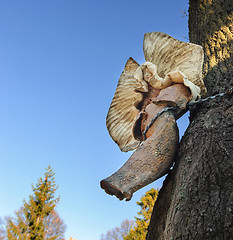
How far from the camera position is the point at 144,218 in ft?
31.0

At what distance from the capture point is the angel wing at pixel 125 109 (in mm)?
1689

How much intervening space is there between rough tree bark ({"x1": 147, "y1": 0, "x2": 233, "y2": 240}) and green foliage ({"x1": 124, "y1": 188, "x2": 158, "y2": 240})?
8.33 m

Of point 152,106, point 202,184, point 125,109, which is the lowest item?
point 202,184

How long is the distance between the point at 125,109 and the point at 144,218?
856 cm

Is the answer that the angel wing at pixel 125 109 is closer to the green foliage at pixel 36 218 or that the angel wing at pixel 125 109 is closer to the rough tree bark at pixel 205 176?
the rough tree bark at pixel 205 176

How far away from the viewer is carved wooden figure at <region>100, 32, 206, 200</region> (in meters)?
1.13

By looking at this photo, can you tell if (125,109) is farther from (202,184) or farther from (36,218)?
(36,218)

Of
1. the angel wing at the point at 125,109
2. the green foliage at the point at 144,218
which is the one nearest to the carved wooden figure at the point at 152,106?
the angel wing at the point at 125,109

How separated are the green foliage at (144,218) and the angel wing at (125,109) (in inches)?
315

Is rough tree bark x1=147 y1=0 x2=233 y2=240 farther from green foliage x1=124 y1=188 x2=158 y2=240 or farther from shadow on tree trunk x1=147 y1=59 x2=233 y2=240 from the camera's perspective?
green foliage x1=124 y1=188 x2=158 y2=240

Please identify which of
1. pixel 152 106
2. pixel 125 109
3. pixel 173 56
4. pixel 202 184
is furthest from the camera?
pixel 125 109

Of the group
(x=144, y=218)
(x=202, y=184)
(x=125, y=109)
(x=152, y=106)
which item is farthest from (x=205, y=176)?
(x=144, y=218)

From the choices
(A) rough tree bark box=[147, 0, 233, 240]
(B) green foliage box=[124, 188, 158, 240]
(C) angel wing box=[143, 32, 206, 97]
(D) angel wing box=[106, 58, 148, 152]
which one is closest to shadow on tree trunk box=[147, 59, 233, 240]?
(A) rough tree bark box=[147, 0, 233, 240]

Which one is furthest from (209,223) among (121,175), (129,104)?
(129,104)
